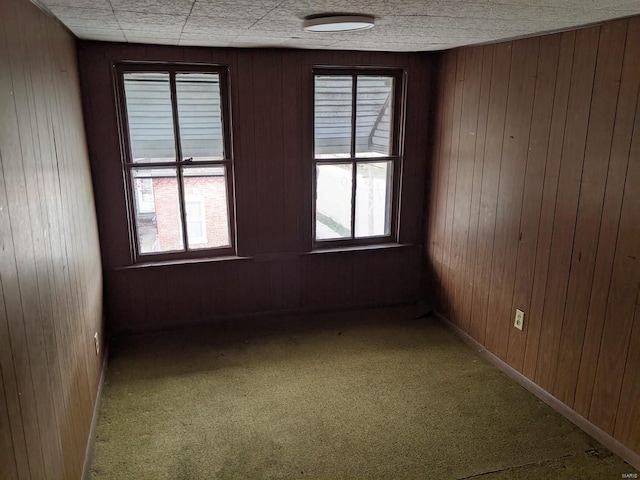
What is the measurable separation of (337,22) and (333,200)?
181 cm

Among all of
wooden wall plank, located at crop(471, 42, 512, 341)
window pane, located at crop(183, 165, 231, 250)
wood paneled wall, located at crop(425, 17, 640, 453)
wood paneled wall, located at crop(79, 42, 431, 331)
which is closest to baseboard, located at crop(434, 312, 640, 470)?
wood paneled wall, located at crop(425, 17, 640, 453)

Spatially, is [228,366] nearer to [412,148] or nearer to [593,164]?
[412,148]

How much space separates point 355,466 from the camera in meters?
2.29

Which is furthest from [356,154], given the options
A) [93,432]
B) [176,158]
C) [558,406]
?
[93,432]

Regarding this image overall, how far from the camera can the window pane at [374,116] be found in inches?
146

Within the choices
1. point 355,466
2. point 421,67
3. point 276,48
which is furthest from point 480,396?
point 276,48

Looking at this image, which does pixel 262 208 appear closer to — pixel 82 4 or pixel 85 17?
pixel 85 17

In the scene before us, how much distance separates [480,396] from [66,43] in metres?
3.05

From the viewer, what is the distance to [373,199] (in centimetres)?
396

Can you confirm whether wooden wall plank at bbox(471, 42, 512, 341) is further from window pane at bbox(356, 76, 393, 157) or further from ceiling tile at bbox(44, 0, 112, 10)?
ceiling tile at bbox(44, 0, 112, 10)

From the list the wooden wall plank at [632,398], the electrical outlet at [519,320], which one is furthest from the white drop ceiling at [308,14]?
the electrical outlet at [519,320]

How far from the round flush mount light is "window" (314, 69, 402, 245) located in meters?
1.27

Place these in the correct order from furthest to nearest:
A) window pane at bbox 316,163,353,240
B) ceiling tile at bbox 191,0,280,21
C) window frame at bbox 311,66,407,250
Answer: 1. window pane at bbox 316,163,353,240
2. window frame at bbox 311,66,407,250
3. ceiling tile at bbox 191,0,280,21

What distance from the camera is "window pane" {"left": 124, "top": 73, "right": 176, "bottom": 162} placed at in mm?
3264
